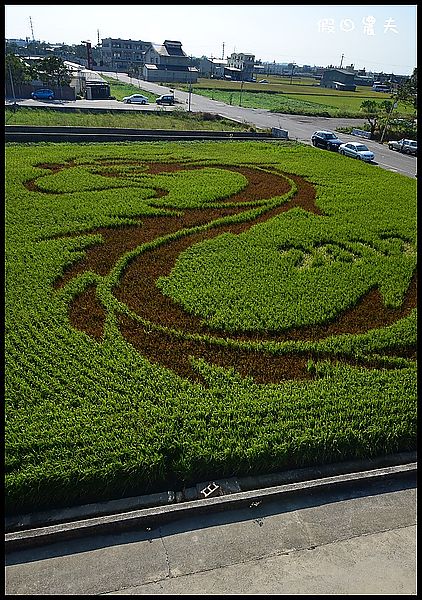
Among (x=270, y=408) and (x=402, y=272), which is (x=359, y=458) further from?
(x=402, y=272)

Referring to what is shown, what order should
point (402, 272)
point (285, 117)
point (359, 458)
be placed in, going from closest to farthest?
point (359, 458) → point (402, 272) → point (285, 117)

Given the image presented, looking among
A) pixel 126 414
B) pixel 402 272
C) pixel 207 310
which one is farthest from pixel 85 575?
pixel 402 272

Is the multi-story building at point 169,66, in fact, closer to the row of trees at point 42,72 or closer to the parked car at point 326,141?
the row of trees at point 42,72

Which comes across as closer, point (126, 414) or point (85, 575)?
point (85, 575)

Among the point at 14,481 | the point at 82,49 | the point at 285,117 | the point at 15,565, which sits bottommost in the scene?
the point at 15,565

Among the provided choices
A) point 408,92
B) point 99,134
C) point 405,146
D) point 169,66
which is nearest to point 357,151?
point 405,146

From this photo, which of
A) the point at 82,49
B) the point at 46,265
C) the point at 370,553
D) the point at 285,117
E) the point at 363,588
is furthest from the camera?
→ the point at 82,49

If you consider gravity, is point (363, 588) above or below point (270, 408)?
below
